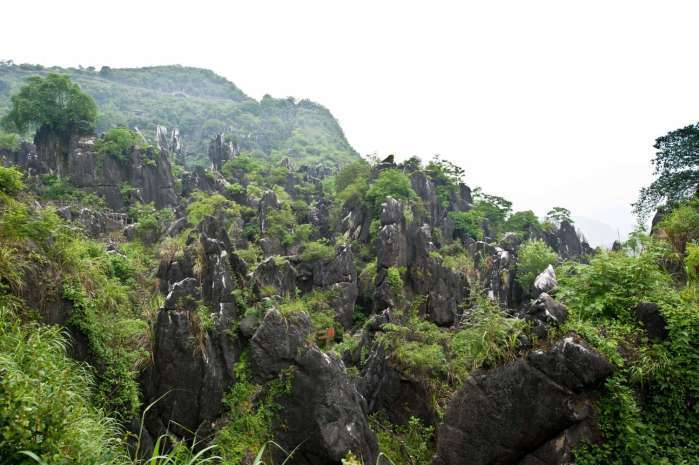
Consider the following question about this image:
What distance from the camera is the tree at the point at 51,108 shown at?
38188 millimetres

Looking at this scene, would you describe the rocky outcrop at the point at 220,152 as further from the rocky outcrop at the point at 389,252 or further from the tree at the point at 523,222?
the tree at the point at 523,222

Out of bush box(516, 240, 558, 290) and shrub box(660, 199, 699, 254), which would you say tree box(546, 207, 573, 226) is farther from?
shrub box(660, 199, 699, 254)

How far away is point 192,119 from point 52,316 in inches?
4171

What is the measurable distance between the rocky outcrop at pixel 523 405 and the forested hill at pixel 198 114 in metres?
79.8

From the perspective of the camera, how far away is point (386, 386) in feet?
40.6

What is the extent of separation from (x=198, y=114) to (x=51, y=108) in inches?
2837

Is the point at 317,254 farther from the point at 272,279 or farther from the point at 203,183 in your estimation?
the point at 203,183

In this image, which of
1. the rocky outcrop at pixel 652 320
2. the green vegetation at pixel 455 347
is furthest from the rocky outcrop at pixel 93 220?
the rocky outcrop at pixel 652 320

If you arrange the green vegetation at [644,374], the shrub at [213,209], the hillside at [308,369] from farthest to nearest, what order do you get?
the shrub at [213,209]
the green vegetation at [644,374]
the hillside at [308,369]

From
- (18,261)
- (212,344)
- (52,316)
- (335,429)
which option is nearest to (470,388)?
(335,429)

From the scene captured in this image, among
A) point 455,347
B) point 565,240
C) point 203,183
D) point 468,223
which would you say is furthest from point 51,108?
point 565,240

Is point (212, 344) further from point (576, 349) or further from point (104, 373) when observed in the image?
point (576, 349)

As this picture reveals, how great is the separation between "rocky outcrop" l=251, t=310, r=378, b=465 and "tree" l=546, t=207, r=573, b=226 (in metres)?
49.7

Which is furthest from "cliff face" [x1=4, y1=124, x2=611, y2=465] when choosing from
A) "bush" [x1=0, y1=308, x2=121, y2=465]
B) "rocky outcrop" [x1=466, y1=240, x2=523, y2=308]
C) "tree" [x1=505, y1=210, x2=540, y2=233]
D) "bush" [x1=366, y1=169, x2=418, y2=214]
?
"tree" [x1=505, y1=210, x2=540, y2=233]
